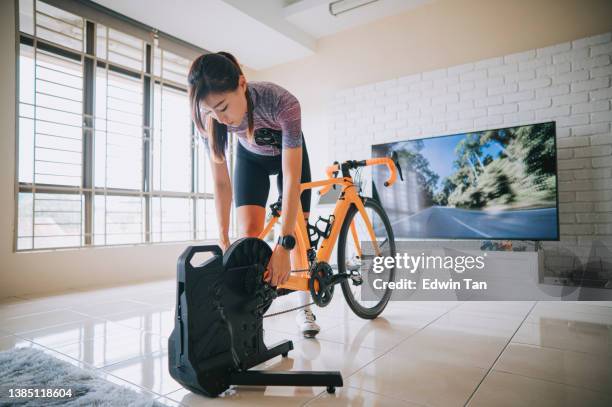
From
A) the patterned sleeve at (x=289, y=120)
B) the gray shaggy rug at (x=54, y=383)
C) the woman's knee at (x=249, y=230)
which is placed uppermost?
the patterned sleeve at (x=289, y=120)

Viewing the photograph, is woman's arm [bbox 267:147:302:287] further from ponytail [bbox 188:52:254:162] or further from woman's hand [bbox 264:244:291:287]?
ponytail [bbox 188:52:254:162]

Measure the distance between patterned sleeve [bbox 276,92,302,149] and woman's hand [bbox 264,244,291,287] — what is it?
38cm

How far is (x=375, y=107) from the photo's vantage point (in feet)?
12.5

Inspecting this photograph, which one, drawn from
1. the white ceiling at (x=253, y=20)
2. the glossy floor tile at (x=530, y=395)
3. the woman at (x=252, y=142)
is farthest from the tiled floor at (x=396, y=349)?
the white ceiling at (x=253, y=20)

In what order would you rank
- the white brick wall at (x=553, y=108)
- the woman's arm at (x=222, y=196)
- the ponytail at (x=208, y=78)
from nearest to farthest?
1. the ponytail at (x=208, y=78)
2. the woman's arm at (x=222, y=196)
3. the white brick wall at (x=553, y=108)

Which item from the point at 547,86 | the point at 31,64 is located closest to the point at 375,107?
the point at 547,86

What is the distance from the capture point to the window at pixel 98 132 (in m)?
2.78

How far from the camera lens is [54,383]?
42.1 inches

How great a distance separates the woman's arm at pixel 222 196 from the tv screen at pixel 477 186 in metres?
2.33

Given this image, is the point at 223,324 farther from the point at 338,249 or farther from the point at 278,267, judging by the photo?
the point at 338,249

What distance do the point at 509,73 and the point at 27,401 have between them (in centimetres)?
374

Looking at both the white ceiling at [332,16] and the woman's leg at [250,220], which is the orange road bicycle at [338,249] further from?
the white ceiling at [332,16]

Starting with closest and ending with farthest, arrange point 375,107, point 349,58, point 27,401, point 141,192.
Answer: point 27,401 → point 141,192 → point 375,107 → point 349,58

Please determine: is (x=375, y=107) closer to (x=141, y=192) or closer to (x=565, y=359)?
(x=141, y=192)
